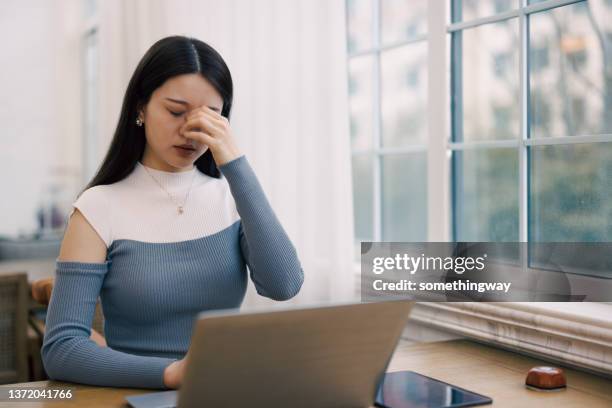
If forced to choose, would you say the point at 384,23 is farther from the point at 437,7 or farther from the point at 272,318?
the point at 272,318

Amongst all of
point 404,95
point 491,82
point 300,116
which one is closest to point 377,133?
point 404,95

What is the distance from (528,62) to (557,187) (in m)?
0.33

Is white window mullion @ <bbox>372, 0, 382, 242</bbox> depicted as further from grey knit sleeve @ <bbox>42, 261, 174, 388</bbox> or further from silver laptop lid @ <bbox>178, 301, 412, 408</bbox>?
silver laptop lid @ <bbox>178, 301, 412, 408</bbox>

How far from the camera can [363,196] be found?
2.63 m

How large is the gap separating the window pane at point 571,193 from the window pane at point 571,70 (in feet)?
0.16

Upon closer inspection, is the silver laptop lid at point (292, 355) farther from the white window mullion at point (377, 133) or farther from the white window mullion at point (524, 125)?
the white window mullion at point (377, 133)

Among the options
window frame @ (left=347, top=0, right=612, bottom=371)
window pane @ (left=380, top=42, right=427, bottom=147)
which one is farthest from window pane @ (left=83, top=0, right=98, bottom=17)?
window frame @ (left=347, top=0, right=612, bottom=371)

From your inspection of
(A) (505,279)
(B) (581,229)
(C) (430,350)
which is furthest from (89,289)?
(B) (581,229)

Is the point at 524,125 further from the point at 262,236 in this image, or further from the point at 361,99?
the point at 361,99

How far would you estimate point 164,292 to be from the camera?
1622 millimetres

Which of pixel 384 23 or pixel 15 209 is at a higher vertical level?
pixel 384 23

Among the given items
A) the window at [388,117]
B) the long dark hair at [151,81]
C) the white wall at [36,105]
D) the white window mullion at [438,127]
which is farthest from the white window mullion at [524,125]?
the white wall at [36,105]

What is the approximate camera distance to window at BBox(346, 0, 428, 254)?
7.96 ft

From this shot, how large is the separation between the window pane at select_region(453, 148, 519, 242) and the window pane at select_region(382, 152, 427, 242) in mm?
358
